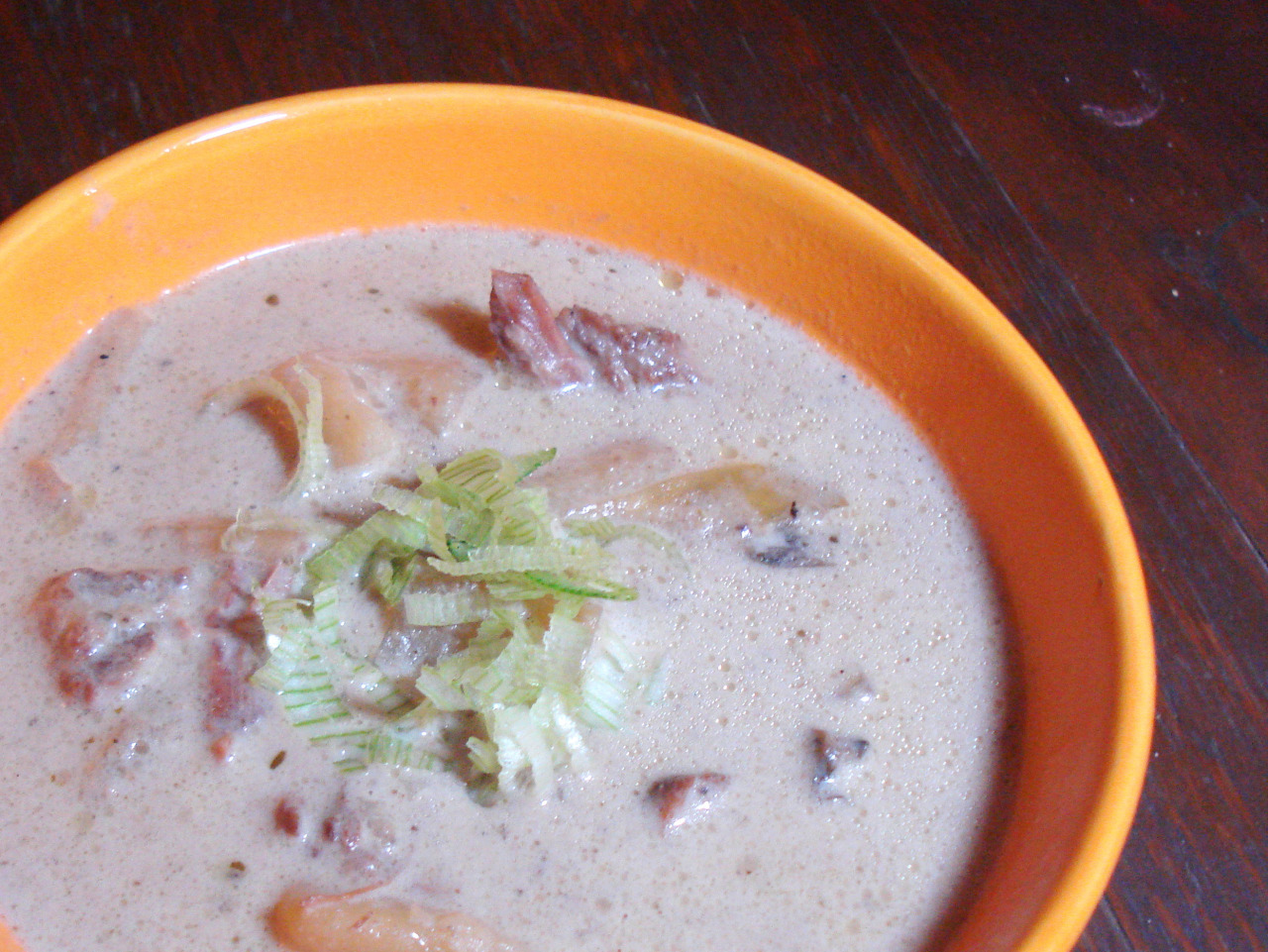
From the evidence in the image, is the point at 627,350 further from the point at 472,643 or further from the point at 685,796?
the point at 685,796

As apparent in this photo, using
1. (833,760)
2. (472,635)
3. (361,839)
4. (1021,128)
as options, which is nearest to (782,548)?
(833,760)

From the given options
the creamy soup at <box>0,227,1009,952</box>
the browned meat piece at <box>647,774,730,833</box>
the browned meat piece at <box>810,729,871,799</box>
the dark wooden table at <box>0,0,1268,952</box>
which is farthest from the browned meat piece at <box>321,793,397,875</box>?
the dark wooden table at <box>0,0,1268,952</box>

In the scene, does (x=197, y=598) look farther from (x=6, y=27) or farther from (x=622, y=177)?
(x=6, y=27)

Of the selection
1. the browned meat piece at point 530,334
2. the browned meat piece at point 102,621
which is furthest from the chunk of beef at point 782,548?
the browned meat piece at point 102,621

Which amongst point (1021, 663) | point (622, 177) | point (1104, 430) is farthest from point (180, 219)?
point (1104, 430)

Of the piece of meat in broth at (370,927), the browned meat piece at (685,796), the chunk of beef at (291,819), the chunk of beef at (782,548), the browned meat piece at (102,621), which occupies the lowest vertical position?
the browned meat piece at (685,796)

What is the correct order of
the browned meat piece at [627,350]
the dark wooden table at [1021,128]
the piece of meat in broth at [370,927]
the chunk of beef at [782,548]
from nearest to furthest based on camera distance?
the piece of meat in broth at [370,927] < the chunk of beef at [782,548] < the browned meat piece at [627,350] < the dark wooden table at [1021,128]

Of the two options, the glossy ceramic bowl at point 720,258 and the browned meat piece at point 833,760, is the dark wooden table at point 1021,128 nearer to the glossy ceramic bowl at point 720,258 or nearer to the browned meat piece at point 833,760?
the glossy ceramic bowl at point 720,258
